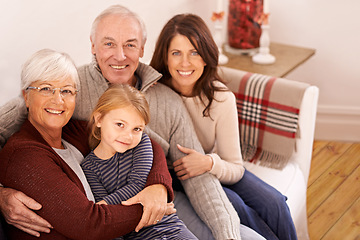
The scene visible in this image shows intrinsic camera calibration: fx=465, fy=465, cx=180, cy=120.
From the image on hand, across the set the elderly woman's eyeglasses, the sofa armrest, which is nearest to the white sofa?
the sofa armrest

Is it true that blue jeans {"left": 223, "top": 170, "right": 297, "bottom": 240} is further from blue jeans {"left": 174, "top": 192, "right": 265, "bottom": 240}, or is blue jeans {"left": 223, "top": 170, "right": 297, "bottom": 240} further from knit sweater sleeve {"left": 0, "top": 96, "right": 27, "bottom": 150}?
knit sweater sleeve {"left": 0, "top": 96, "right": 27, "bottom": 150}

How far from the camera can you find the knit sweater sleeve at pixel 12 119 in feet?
5.15

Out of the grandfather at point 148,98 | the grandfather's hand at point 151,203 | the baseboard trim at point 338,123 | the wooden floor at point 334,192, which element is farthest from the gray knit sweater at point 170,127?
the baseboard trim at point 338,123

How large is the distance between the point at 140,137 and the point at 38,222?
1.40 ft

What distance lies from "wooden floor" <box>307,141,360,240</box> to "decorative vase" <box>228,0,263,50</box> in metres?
0.92

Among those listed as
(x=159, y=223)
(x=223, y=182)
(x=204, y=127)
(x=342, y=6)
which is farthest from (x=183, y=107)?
(x=342, y=6)

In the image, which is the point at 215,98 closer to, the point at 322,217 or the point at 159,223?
the point at 159,223

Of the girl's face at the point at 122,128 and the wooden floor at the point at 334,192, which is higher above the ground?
the girl's face at the point at 122,128

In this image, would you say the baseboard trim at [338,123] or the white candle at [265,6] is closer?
the white candle at [265,6]

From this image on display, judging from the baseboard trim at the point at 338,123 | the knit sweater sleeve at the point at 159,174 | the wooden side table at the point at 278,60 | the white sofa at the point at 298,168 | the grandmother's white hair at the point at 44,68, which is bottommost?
the baseboard trim at the point at 338,123

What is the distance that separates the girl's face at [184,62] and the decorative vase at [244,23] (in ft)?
3.33

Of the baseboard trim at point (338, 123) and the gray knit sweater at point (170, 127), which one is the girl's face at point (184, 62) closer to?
the gray knit sweater at point (170, 127)

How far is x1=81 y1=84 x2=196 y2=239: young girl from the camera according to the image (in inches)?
60.2

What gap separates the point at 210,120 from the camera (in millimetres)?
2033
